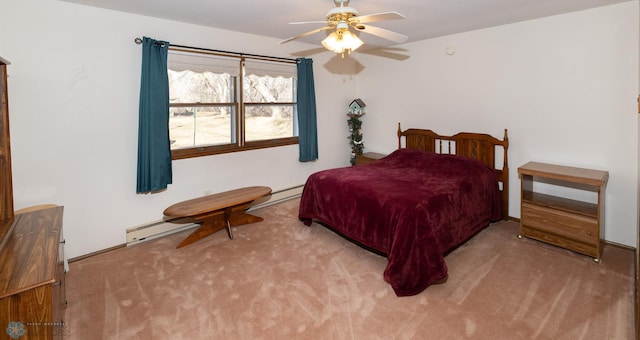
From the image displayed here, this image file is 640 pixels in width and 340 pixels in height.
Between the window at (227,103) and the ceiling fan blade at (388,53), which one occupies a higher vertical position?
the ceiling fan blade at (388,53)

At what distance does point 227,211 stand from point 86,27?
2166mm

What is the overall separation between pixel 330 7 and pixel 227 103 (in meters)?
1.79

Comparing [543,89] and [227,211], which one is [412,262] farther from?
[543,89]

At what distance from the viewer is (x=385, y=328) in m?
2.07

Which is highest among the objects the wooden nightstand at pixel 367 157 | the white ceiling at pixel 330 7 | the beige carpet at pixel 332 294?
the white ceiling at pixel 330 7

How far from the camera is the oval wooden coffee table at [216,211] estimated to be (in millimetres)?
3306

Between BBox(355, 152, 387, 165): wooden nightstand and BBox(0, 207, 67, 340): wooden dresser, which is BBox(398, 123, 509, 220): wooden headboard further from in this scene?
BBox(0, 207, 67, 340): wooden dresser

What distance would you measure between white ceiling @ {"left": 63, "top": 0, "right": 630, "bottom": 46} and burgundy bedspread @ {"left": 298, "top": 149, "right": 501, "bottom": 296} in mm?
1580

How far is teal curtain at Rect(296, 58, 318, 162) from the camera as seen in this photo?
4641 mm

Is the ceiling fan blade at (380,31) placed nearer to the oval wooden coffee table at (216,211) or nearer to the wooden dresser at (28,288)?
the oval wooden coffee table at (216,211)

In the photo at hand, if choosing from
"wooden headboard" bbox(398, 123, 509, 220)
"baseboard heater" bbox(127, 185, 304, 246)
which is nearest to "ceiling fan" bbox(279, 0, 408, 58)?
"wooden headboard" bbox(398, 123, 509, 220)

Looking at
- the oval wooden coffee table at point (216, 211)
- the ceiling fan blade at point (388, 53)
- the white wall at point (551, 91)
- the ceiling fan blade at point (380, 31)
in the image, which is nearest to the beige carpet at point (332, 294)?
the oval wooden coffee table at point (216, 211)

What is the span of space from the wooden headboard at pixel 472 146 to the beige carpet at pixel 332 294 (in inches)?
33.3

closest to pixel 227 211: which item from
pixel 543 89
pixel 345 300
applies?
pixel 345 300
